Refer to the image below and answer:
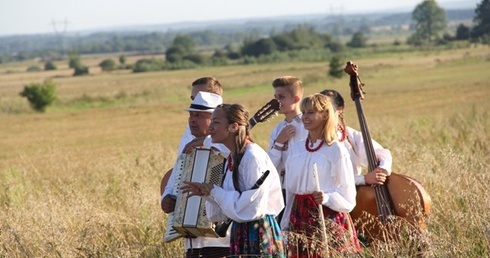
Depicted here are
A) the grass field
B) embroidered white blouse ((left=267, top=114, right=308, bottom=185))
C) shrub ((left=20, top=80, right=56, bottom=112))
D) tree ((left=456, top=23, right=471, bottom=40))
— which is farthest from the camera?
shrub ((left=20, top=80, right=56, bottom=112))

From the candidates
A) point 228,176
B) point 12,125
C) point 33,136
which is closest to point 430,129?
point 228,176

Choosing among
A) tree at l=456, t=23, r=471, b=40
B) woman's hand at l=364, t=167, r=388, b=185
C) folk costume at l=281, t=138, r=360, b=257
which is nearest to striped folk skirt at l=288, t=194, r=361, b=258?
folk costume at l=281, t=138, r=360, b=257

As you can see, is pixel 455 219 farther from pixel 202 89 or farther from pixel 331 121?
pixel 202 89

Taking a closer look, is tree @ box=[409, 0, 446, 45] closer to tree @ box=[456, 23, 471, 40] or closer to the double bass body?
tree @ box=[456, 23, 471, 40]

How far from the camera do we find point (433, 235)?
20.8ft

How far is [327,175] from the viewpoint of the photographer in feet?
21.6

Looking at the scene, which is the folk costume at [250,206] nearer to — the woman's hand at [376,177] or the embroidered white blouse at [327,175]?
the embroidered white blouse at [327,175]

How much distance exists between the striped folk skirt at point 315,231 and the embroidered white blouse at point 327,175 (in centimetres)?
8

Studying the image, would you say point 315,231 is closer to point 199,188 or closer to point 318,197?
point 318,197

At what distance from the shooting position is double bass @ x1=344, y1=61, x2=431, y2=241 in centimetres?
684

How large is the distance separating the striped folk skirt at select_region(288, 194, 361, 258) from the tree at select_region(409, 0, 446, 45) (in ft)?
296

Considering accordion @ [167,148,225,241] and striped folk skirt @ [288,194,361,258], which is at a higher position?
accordion @ [167,148,225,241]

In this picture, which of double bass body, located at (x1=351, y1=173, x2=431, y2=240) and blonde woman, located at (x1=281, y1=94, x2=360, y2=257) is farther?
double bass body, located at (x1=351, y1=173, x2=431, y2=240)

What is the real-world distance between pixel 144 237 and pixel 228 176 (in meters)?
2.51
